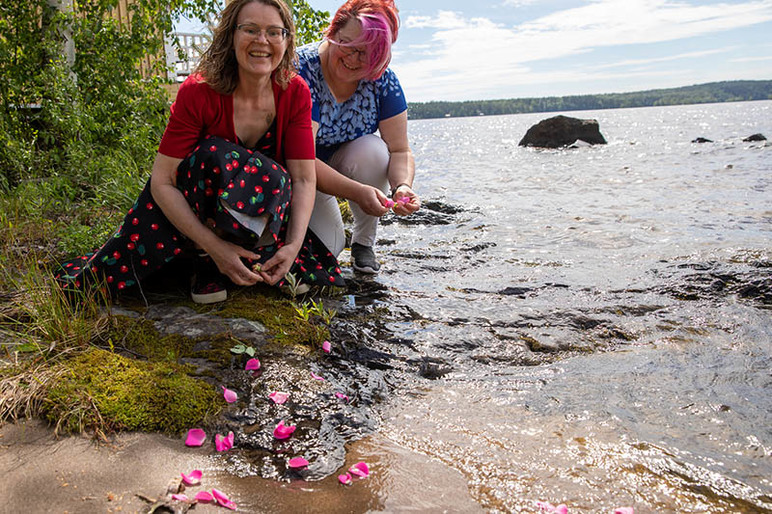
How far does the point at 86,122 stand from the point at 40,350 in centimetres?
408

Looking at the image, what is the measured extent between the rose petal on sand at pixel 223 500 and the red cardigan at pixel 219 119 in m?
1.82

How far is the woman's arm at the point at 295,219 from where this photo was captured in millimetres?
3283

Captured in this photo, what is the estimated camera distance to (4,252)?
3.92 meters

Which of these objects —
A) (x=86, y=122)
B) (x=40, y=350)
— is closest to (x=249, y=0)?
(x=40, y=350)

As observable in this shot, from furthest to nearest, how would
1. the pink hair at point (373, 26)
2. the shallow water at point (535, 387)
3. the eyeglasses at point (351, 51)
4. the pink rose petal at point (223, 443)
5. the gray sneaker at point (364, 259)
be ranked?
the gray sneaker at point (364, 259)
the eyeglasses at point (351, 51)
the pink hair at point (373, 26)
the pink rose petal at point (223, 443)
the shallow water at point (535, 387)

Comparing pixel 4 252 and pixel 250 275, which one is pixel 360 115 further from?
pixel 4 252

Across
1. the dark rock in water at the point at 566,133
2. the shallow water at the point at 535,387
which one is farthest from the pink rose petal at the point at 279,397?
the dark rock in water at the point at 566,133

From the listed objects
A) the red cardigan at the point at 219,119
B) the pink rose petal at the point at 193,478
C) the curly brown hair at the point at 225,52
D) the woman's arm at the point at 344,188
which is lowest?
the pink rose petal at the point at 193,478

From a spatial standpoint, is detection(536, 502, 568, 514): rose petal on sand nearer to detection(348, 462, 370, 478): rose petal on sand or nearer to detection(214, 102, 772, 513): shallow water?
detection(214, 102, 772, 513): shallow water

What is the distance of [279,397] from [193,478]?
0.59 m

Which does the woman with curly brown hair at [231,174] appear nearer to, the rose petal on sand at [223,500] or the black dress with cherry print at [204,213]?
the black dress with cherry print at [204,213]

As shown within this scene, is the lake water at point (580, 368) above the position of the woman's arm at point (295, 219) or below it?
below

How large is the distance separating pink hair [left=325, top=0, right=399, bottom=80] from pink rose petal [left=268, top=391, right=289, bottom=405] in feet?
7.03

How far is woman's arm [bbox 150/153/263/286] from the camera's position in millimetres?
3074
